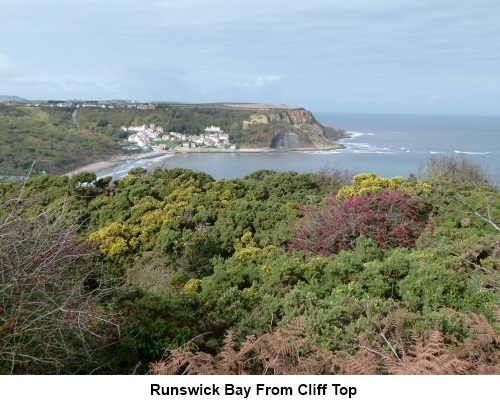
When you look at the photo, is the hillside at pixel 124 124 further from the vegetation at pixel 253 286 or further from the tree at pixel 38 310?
the tree at pixel 38 310

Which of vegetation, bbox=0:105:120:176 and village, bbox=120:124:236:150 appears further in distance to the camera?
village, bbox=120:124:236:150

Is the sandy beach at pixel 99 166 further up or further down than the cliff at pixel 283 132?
further down

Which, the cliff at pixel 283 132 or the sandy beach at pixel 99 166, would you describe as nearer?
the sandy beach at pixel 99 166


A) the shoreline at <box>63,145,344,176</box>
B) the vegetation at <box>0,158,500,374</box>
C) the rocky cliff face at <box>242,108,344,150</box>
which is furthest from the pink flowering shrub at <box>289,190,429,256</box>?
the rocky cliff face at <box>242,108,344,150</box>

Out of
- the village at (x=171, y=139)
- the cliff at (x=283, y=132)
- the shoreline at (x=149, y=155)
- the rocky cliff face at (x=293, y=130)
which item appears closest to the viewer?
the shoreline at (x=149, y=155)

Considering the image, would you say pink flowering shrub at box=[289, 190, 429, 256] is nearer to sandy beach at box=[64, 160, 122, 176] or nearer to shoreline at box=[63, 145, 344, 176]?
shoreline at box=[63, 145, 344, 176]

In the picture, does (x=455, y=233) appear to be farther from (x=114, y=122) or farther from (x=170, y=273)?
(x=114, y=122)

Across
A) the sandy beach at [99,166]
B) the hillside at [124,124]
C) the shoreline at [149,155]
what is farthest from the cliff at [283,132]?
the sandy beach at [99,166]

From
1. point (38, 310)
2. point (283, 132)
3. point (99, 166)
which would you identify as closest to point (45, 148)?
point (99, 166)
